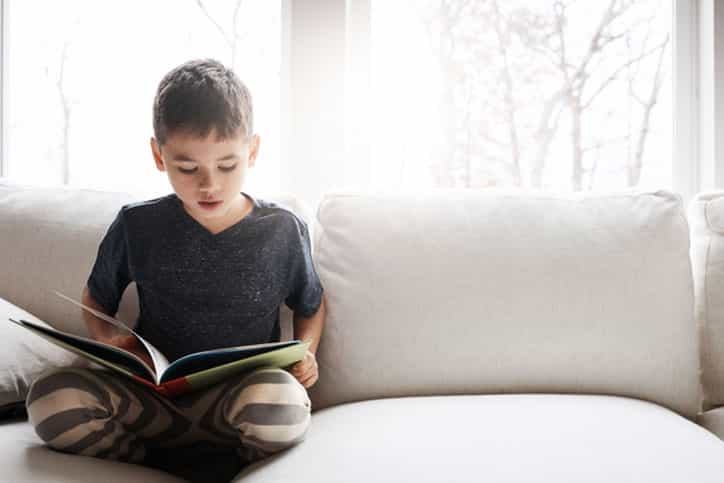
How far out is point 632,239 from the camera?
1409mm

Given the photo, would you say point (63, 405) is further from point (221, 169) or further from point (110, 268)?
point (221, 169)

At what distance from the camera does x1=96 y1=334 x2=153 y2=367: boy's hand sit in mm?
1205

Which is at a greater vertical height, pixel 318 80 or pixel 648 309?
pixel 318 80

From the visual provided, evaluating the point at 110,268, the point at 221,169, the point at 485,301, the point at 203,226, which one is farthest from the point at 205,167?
the point at 485,301

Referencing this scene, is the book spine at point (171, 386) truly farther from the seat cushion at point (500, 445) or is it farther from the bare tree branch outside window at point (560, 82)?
the bare tree branch outside window at point (560, 82)

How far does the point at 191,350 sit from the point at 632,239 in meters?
0.87

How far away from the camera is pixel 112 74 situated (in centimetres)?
219

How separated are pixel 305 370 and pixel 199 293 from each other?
23cm

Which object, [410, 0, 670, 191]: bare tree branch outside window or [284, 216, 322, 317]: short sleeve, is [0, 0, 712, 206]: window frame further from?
[284, 216, 322, 317]: short sleeve

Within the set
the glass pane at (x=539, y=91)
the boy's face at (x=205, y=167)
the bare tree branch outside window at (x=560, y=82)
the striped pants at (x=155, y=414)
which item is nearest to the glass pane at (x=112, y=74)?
the glass pane at (x=539, y=91)

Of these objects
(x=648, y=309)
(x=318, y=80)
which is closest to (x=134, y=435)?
(x=648, y=309)

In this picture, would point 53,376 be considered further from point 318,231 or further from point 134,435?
point 318,231

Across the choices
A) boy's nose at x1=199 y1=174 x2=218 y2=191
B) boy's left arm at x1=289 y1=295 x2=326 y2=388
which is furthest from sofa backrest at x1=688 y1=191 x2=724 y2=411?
boy's nose at x1=199 y1=174 x2=218 y2=191

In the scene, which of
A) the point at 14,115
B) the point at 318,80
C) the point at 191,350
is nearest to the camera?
the point at 191,350
